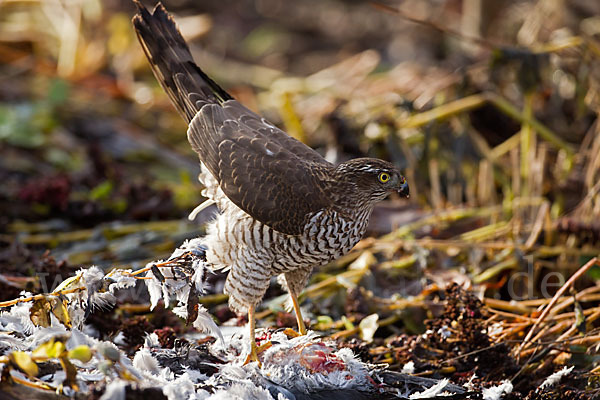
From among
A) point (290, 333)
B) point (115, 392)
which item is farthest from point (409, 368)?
point (115, 392)

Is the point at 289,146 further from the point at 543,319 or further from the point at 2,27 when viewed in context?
the point at 2,27

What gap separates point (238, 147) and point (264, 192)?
352 millimetres

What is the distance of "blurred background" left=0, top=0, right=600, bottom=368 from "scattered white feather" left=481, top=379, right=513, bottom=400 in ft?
2.90

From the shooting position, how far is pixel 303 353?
3268mm

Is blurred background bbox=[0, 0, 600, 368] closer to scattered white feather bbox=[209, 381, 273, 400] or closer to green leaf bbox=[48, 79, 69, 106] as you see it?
green leaf bbox=[48, 79, 69, 106]

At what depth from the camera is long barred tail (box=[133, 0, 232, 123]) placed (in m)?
3.88

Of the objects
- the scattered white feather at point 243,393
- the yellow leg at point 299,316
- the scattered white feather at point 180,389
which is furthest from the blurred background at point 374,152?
the scattered white feather at point 180,389

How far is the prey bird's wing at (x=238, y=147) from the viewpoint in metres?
3.49

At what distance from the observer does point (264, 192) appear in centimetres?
352

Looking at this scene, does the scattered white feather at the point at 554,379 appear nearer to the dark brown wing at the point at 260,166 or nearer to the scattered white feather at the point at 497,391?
the scattered white feather at the point at 497,391

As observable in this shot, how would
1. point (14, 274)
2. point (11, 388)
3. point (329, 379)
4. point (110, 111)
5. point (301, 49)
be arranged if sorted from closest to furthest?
point (11, 388)
point (329, 379)
point (14, 274)
point (110, 111)
point (301, 49)

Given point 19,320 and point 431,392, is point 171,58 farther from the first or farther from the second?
point 431,392

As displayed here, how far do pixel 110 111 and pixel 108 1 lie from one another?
3.68 metres

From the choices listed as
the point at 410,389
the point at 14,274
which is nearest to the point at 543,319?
the point at 410,389
